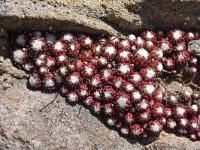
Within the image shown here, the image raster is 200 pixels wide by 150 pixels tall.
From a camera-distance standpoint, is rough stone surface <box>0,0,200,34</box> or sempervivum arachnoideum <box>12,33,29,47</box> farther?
sempervivum arachnoideum <box>12,33,29,47</box>

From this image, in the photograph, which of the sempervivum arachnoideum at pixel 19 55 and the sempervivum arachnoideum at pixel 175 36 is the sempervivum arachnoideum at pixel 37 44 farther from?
the sempervivum arachnoideum at pixel 175 36

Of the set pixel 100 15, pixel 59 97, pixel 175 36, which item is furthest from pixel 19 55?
pixel 175 36

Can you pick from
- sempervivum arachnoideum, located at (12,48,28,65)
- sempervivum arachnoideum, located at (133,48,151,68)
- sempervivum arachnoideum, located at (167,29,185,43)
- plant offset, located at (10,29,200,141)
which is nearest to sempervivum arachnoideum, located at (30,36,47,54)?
plant offset, located at (10,29,200,141)

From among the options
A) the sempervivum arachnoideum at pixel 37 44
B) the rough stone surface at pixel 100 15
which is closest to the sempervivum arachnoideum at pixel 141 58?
the rough stone surface at pixel 100 15

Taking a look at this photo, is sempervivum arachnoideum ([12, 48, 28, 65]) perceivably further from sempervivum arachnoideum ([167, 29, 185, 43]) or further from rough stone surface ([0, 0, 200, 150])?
sempervivum arachnoideum ([167, 29, 185, 43])

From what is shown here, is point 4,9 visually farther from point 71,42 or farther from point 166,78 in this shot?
point 166,78

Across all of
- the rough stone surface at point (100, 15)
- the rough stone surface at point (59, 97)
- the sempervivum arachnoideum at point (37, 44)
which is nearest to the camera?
the rough stone surface at point (59, 97)

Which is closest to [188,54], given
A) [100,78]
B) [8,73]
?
[100,78]
